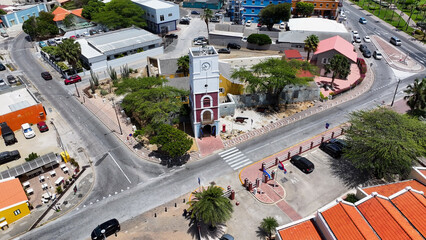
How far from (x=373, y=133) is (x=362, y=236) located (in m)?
20.5

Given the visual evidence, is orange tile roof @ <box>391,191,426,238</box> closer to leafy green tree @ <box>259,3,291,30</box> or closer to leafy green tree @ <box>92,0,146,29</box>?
leafy green tree @ <box>259,3,291,30</box>

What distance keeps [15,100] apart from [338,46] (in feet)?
264

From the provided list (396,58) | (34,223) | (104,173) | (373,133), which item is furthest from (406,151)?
(396,58)

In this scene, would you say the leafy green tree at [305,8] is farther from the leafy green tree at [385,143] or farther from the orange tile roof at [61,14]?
the orange tile roof at [61,14]

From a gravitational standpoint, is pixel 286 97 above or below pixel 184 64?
below

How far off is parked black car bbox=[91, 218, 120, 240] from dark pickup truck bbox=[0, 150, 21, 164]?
25.8m

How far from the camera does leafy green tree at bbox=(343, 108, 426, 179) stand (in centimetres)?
4284

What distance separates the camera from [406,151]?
140 feet

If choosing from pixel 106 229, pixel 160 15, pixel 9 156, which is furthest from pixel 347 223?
pixel 160 15

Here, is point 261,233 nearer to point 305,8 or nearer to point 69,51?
point 69,51

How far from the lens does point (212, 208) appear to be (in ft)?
120

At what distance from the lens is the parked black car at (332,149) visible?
2039 inches

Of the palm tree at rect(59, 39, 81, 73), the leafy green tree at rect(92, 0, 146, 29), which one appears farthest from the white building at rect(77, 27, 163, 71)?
the leafy green tree at rect(92, 0, 146, 29)

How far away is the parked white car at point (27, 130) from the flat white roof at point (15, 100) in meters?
4.15
